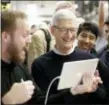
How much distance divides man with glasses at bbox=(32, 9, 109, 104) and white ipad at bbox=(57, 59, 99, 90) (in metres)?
0.28

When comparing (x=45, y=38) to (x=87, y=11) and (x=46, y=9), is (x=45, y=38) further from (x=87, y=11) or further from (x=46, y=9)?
(x=46, y=9)

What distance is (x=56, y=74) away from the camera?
210cm

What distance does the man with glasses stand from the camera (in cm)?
207

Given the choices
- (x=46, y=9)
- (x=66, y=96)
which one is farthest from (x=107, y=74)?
(x=46, y=9)

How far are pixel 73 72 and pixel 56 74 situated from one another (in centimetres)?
39

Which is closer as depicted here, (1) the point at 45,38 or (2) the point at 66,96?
(2) the point at 66,96

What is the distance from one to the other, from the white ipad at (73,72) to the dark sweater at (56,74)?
27 centimetres

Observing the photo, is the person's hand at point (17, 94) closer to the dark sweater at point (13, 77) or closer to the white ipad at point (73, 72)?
the dark sweater at point (13, 77)

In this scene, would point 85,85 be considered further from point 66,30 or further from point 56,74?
point 66,30

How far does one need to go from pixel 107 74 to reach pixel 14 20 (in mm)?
911

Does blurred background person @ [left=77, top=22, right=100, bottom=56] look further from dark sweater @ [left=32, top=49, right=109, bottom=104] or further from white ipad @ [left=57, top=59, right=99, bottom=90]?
white ipad @ [left=57, top=59, right=99, bottom=90]

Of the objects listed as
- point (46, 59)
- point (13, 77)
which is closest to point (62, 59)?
point (46, 59)

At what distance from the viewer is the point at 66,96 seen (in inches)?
80.7

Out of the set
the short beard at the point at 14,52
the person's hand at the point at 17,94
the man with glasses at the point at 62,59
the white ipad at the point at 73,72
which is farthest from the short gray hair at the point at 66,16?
the person's hand at the point at 17,94
